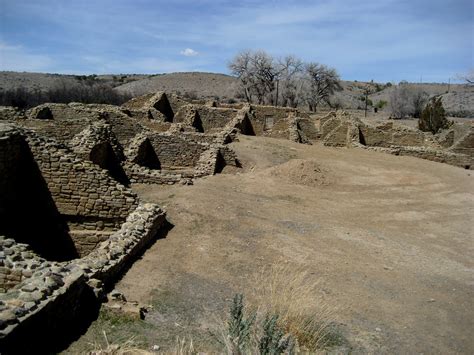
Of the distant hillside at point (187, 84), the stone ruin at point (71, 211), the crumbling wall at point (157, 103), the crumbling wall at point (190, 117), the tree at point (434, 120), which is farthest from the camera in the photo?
the distant hillside at point (187, 84)

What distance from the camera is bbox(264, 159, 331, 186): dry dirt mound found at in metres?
15.7

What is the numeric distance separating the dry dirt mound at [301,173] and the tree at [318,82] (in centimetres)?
3943

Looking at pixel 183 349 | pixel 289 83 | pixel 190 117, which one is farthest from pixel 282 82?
pixel 183 349

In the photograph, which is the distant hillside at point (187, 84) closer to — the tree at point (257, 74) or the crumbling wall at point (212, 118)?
the tree at point (257, 74)

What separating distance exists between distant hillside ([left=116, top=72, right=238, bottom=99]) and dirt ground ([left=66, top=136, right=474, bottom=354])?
6545 centimetres

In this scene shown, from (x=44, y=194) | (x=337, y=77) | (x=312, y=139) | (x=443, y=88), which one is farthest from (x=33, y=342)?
(x=443, y=88)

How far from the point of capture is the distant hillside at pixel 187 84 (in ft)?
272

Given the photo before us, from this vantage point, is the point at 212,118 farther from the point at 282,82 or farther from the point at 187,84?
the point at 187,84

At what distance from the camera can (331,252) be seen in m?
9.66

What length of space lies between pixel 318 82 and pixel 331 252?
157 ft

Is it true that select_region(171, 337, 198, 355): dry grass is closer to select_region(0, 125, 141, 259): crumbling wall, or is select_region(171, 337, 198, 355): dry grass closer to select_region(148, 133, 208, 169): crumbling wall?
select_region(0, 125, 141, 259): crumbling wall

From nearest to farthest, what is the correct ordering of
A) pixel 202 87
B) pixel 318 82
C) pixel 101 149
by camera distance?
pixel 101 149, pixel 318 82, pixel 202 87

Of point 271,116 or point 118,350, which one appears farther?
point 271,116

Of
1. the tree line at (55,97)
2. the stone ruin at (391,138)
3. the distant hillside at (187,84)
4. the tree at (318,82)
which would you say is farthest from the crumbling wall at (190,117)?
the distant hillside at (187,84)
